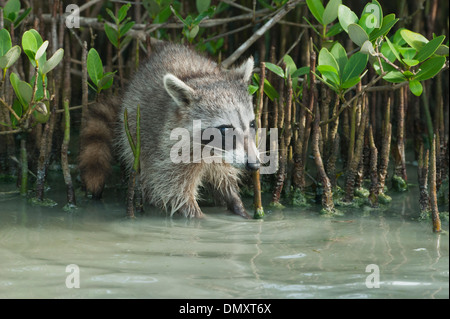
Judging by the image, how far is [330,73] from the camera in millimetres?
4527

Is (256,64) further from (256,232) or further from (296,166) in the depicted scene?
(256,232)

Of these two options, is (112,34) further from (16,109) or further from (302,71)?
(302,71)

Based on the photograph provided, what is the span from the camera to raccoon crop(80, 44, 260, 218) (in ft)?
15.6

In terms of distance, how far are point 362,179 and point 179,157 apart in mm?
1591

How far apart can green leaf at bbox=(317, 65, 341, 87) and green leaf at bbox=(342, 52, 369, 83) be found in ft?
0.17

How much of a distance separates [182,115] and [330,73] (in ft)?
3.94

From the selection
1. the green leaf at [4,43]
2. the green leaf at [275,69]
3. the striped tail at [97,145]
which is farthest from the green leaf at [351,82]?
the green leaf at [4,43]

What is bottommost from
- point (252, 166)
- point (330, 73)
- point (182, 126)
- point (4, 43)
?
point (252, 166)

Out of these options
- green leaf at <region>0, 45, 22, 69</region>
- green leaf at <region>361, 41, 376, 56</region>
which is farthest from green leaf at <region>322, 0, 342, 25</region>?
green leaf at <region>0, 45, 22, 69</region>

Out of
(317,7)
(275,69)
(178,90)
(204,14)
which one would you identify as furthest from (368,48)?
(204,14)

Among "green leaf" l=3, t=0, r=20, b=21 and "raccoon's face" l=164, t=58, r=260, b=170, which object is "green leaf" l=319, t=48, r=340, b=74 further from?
"green leaf" l=3, t=0, r=20, b=21

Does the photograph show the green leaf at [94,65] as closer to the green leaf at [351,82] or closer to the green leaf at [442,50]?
the green leaf at [351,82]

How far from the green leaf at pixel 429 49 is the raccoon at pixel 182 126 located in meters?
1.31

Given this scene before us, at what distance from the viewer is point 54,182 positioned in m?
5.82
